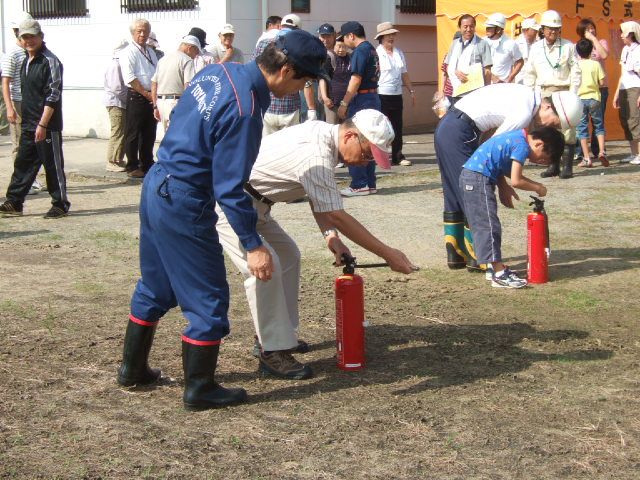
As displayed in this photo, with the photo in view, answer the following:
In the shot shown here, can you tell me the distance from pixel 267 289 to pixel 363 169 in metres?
6.42

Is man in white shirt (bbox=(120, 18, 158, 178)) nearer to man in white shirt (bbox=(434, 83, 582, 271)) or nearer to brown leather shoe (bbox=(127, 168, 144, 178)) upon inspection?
brown leather shoe (bbox=(127, 168, 144, 178))

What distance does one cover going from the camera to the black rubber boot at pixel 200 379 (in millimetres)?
4984

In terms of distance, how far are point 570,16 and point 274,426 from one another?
41.2 feet

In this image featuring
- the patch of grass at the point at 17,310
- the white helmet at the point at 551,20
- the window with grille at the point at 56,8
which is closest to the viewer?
the patch of grass at the point at 17,310

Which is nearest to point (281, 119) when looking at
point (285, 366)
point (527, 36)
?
point (527, 36)

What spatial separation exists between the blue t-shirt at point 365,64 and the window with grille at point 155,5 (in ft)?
20.4

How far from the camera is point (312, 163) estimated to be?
17.1 ft

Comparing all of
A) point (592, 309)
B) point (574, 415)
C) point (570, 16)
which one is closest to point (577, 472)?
point (574, 415)

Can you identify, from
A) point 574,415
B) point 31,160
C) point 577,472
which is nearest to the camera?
point 577,472

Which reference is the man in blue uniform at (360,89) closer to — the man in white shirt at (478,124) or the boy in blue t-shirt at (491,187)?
the man in white shirt at (478,124)

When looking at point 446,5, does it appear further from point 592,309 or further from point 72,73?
point 592,309

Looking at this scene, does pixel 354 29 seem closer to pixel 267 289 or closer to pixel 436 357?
pixel 436 357

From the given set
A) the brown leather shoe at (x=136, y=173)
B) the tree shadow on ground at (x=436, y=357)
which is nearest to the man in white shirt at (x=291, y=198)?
the tree shadow on ground at (x=436, y=357)

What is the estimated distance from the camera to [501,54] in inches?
542
